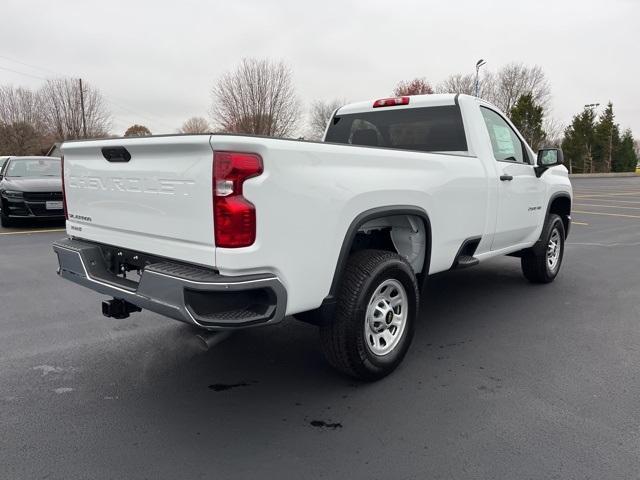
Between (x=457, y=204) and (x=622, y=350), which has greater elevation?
(x=457, y=204)

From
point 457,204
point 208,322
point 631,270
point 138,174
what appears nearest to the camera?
point 208,322

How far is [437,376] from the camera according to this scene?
3.34m

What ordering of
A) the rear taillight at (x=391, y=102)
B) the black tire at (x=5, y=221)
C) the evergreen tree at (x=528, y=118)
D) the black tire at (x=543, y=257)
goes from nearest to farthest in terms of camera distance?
1. the rear taillight at (x=391, y=102)
2. the black tire at (x=543, y=257)
3. the black tire at (x=5, y=221)
4. the evergreen tree at (x=528, y=118)

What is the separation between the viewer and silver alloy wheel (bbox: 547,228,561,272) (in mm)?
5711

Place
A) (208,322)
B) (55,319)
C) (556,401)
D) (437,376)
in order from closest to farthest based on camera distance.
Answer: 1. (208,322)
2. (556,401)
3. (437,376)
4. (55,319)

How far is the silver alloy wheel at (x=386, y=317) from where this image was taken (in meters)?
3.19

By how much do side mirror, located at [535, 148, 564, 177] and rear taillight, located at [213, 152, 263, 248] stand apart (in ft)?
11.9

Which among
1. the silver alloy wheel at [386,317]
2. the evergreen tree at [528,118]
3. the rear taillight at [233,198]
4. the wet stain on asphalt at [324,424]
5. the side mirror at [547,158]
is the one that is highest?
the evergreen tree at [528,118]

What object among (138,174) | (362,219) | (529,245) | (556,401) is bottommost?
(556,401)

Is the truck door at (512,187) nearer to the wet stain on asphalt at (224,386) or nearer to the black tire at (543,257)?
the black tire at (543,257)

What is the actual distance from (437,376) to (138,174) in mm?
2314

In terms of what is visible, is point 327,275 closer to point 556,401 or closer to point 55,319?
point 556,401

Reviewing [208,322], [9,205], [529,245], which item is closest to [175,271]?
[208,322]

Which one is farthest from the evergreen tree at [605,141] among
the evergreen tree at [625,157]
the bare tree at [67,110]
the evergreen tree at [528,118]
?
the bare tree at [67,110]
